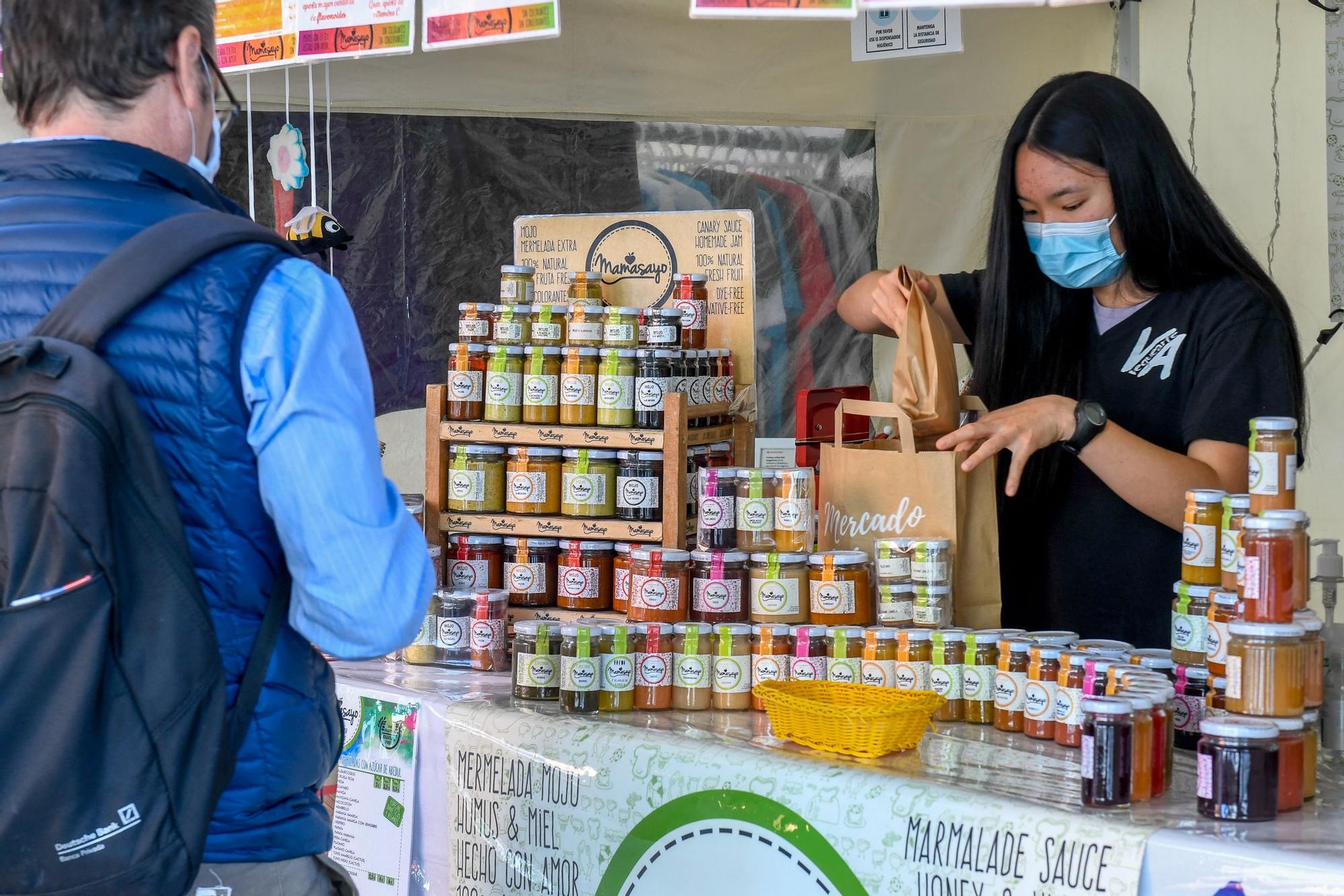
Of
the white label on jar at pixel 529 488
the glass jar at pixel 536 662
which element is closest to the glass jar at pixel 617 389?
the white label on jar at pixel 529 488

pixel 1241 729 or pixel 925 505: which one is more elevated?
pixel 925 505

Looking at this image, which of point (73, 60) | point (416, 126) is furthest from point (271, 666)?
point (416, 126)

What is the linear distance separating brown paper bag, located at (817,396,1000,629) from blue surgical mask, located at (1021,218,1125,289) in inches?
18.3

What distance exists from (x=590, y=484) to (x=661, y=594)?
38 centimetres

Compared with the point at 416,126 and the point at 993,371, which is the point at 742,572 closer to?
the point at 993,371

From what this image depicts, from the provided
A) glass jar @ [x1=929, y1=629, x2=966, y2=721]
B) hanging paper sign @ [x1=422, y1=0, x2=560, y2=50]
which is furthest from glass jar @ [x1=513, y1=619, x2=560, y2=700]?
hanging paper sign @ [x1=422, y1=0, x2=560, y2=50]

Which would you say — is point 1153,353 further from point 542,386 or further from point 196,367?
point 196,367

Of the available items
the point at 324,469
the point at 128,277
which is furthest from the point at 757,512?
the point at 128,277

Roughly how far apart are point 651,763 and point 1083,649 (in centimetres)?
76

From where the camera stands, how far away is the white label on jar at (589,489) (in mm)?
3002

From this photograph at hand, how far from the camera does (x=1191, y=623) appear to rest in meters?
2.22

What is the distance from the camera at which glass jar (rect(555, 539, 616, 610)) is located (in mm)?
3008

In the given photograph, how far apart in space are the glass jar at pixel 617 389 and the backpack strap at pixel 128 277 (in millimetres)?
1650

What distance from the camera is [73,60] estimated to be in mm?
1403
